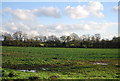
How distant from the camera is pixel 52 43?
79000 mm

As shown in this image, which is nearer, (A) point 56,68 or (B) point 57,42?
(A) point 56,68

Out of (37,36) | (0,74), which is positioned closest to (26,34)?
(37,36)

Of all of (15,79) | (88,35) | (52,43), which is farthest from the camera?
(88,35)

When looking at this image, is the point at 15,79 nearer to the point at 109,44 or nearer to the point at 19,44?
the point at 19,44

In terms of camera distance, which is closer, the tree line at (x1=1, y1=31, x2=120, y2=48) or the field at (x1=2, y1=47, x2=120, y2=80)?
the field at (x1=2, y1=47, x2=120, y2=80)

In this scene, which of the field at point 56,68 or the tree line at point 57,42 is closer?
the field at point 56,68

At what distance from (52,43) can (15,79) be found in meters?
69.1

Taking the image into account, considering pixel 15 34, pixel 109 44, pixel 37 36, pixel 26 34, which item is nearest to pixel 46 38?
pixel 37 36

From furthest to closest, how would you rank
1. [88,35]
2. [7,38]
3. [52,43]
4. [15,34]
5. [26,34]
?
[88,35]
[26,34]
[15,34]
[52,43]
[7,38]

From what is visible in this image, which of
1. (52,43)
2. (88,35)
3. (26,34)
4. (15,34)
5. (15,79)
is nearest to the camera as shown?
(15,79)

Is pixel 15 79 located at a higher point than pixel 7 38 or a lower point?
lower

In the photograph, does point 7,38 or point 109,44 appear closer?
point 7,38

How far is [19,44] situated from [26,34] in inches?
989

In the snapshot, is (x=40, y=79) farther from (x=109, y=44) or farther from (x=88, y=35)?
(x=88, y=35)
